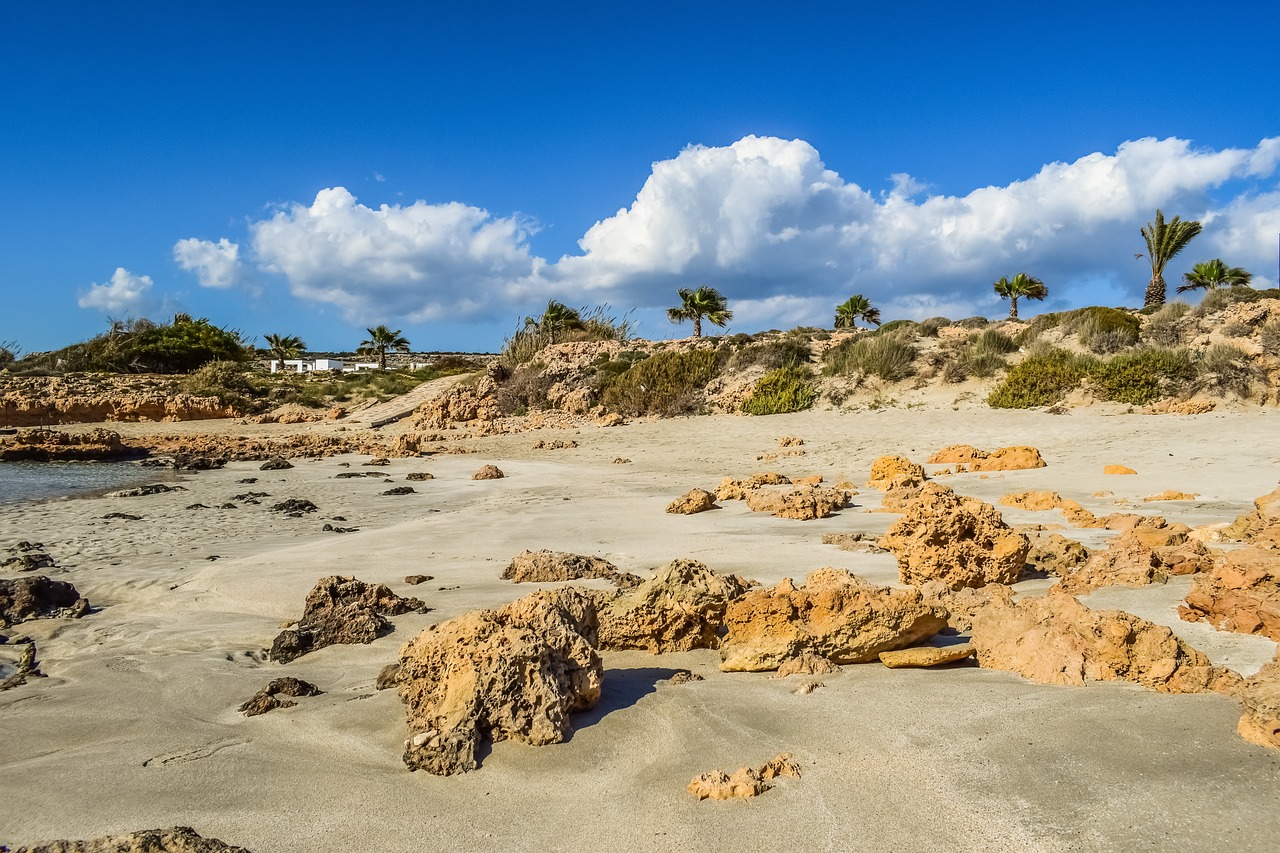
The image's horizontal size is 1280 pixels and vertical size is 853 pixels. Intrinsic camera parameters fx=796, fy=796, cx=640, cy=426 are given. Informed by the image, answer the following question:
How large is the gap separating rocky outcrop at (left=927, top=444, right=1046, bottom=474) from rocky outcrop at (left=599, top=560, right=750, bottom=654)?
28.5 ft

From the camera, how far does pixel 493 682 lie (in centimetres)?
315

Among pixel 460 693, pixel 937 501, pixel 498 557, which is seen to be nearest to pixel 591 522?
pixel 498 557

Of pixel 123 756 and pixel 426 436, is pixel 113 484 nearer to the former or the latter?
pixel 426 436

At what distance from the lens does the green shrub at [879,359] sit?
2161cm

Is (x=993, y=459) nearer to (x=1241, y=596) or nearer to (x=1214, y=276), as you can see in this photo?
(x=1241, y=596)

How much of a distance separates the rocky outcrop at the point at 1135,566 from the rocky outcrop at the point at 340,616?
430 centimetres

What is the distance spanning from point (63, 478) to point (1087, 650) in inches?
712

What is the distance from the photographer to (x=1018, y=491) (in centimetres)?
955

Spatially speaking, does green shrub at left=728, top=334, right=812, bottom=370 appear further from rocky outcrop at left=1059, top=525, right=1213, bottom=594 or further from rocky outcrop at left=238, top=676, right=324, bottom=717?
rocky outcrop at left=238, top=676, right=324, bottom=717

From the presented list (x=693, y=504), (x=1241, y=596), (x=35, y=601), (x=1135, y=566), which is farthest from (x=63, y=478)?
(x=1241, y=596)

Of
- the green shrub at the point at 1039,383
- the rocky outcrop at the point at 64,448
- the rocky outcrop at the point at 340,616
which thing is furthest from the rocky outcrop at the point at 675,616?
the rocky outcrop at the point at 64,448

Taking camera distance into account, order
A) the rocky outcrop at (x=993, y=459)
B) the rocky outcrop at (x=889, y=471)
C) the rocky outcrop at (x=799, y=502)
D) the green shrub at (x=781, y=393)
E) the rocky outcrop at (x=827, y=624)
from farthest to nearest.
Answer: the green shrub at (x=781, y=393) < the rocky outcrop at (x=993, y=459) < the rocky outcrop at (x=889, y=471) < the rocky outcrop at (x=799, y=502) < the rocky outcrop at (x=827, y=624)

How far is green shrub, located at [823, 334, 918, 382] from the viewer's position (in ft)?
70.9

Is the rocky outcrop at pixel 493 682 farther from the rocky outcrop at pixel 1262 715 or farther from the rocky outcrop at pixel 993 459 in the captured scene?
the rocky outcrop at pixel 993 459
